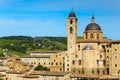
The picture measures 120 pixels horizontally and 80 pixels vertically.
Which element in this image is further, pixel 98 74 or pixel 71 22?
pixel 71 22

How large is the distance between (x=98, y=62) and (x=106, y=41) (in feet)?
15.1

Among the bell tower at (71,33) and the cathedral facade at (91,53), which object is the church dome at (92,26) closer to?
the cathedral facade at (91,53)

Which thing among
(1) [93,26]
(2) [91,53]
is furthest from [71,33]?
(2) [91,53]

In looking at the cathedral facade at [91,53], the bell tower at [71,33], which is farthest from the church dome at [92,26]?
the bell tower at [71,33]

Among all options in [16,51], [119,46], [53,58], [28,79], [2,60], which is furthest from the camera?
[16,51]

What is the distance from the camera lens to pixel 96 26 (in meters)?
76.2

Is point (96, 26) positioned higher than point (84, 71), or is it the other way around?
point (96, 26)

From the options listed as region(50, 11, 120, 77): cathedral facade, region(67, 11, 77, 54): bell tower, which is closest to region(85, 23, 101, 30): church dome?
region(50, 11, 120, 77): cathedral facade

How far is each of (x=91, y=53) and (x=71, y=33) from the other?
7.42 meters

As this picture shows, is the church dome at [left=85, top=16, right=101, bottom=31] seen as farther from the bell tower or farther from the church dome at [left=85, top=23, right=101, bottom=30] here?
the bell tower

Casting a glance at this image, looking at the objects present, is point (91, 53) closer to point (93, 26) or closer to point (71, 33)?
point (71, 33)

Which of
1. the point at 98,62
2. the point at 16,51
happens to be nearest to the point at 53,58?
the point at 98,62

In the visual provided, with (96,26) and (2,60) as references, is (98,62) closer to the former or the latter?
(96,26)

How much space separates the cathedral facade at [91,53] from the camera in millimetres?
67938
